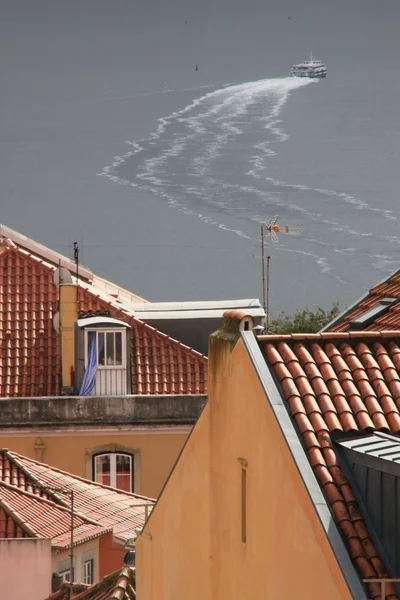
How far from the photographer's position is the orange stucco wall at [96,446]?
29.1 m

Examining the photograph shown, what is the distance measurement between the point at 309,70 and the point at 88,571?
6471 inches

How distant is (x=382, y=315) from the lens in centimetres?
1529

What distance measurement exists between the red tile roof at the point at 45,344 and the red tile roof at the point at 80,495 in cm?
530

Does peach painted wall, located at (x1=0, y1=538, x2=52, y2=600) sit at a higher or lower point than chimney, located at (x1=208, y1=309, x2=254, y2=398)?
lower

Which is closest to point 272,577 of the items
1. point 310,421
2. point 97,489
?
point 310,421

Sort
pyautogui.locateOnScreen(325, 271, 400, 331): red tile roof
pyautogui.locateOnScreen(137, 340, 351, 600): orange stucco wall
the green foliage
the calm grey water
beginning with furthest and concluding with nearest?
the calm grey water, the green foliage, pyautogui.locateOnScreen(325, 271, 400, 331): red tile roof, pyautogui.locateOnScreen(137, 340, 351, 600): orange stucco wall

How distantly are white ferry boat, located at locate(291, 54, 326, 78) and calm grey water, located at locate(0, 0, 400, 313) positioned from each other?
1609 mm

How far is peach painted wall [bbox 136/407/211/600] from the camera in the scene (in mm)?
12375

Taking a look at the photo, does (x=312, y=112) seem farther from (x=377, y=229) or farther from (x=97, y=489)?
(x=97, y=489)

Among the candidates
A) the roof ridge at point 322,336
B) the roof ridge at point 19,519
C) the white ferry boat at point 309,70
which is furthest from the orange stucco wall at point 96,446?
the white ferry boat at point 309,70

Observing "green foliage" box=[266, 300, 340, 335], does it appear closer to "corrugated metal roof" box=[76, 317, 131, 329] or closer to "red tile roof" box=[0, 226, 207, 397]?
"red tile roof" box=[0, 226, 207, 397]

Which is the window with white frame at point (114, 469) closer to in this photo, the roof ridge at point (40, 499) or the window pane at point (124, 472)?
the window pane at point (124, 472)

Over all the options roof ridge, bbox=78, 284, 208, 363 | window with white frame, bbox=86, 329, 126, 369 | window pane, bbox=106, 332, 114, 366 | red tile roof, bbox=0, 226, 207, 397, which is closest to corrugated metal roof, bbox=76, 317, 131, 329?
window with white frame, bbox=86, 329, 126, 369

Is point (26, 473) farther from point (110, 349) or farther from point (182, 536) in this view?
point (182, 536)
